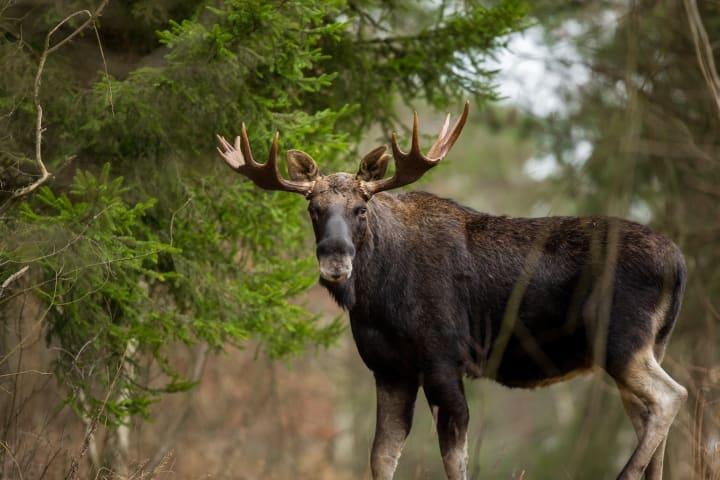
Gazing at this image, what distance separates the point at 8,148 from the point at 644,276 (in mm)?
5118

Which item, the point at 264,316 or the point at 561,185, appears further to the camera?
the point at 264,316

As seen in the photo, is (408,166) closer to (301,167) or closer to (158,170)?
(301,167)

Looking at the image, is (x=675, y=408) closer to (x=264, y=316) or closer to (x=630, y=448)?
(x=264, y=316)

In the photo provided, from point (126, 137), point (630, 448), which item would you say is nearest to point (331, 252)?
point (126, 137)

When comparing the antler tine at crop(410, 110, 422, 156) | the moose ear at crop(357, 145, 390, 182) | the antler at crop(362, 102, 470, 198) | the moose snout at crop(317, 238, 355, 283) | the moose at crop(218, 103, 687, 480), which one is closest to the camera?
the moose snout at crop(317, 238, 355, 283)

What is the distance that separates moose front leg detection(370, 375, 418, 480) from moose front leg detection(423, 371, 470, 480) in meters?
0.31

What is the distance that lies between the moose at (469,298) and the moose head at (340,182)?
0.01 meters

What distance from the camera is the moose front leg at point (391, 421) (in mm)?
7707

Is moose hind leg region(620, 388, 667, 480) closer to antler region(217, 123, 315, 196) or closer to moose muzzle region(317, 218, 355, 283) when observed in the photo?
moose muzzle region(317, 218, 355, 283)

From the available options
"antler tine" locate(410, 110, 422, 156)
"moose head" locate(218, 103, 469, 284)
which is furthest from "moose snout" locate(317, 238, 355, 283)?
"antler tine" locate(410, 110, 422, 156)

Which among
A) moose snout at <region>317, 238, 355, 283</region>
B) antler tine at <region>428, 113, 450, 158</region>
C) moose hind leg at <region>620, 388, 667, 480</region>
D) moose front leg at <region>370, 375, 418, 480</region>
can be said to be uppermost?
antler tine at <region>428, 113, 450, 158</region>

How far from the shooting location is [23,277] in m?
8.11

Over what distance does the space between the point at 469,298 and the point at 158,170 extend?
9.79 ft

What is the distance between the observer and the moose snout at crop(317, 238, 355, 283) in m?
7.02
